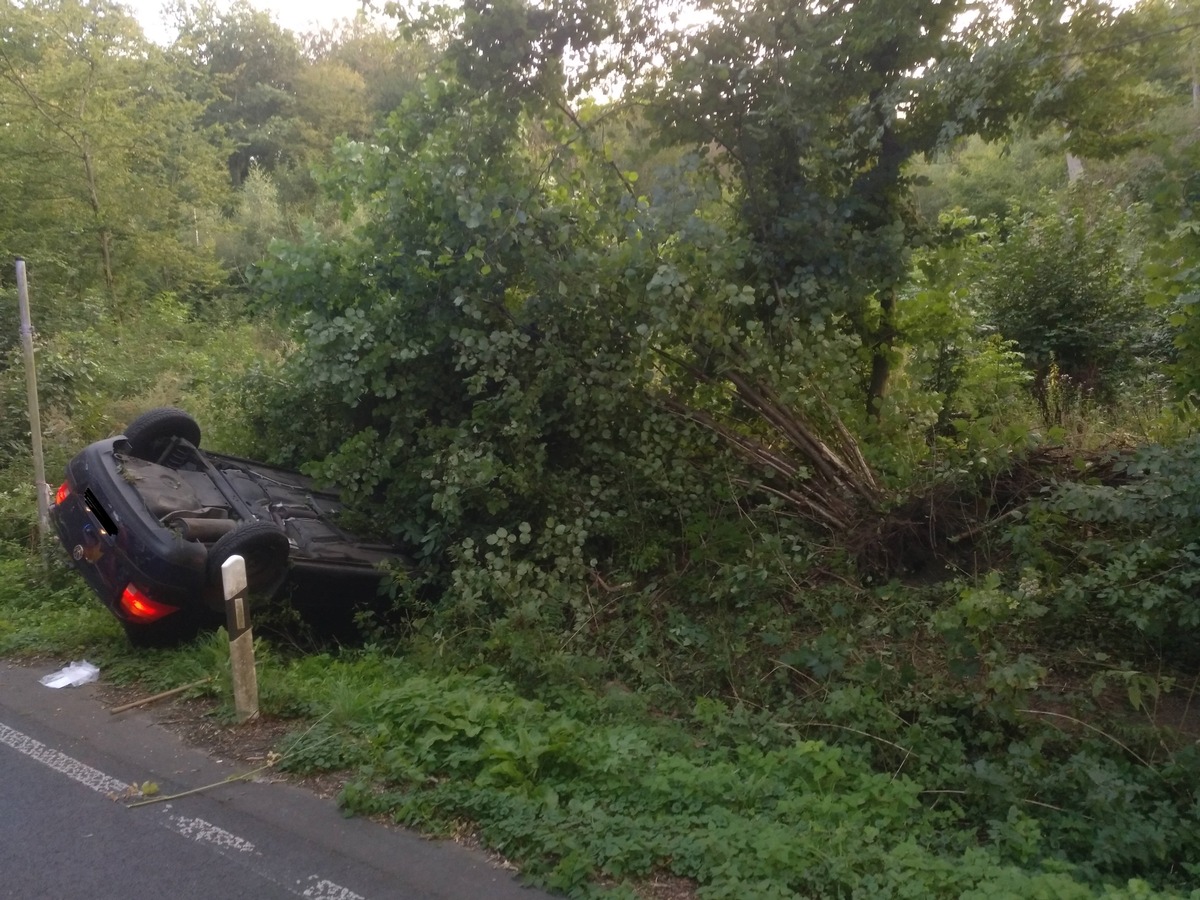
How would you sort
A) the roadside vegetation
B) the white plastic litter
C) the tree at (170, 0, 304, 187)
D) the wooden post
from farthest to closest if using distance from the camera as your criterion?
1. the tree at (170, 0, 304, 187)
2. the wooden post
3. the white plastic litter
4. the roadside vegetation

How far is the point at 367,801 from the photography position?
466cm

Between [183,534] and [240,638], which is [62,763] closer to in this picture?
[240,638]

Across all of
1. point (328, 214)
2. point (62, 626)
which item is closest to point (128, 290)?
point (328, 214)

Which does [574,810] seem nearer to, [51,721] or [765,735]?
[765,735]

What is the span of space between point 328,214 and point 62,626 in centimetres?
1747

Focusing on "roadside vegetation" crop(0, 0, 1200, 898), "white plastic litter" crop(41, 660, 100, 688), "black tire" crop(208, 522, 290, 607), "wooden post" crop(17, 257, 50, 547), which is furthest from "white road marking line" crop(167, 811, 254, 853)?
"wooden post" crop(17, 257, 50, 547)

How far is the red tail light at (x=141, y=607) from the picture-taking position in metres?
6.06

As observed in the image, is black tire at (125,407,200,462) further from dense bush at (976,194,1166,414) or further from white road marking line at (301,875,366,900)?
dense bush at (976,194,1166,414)

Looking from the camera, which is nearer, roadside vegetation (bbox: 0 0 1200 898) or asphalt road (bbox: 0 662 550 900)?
asphalt road (bbox: 0 662 550 900)

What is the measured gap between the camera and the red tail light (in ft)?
19.9

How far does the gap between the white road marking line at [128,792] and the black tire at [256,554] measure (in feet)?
4.18

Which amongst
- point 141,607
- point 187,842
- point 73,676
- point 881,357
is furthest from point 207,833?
point 881,357

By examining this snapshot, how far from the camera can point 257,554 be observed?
20.5 feet

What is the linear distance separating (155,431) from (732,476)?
179 inches
